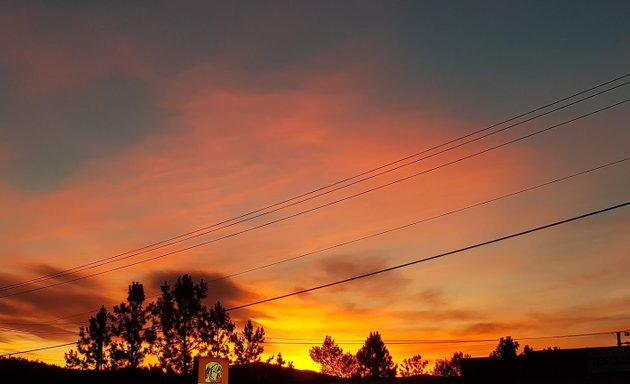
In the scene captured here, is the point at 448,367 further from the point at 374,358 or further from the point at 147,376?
the point at 147,376

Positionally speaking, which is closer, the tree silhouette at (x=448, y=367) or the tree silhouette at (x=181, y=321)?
the tree silhouette at (x=181, y=321)

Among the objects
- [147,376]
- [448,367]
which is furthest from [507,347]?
[147,376]

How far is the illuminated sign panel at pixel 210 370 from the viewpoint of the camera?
39.4m

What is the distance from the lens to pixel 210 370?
39.9 m

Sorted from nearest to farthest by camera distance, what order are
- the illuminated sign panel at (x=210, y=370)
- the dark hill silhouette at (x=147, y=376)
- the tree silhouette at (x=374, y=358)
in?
1. the illuminated sign panel at (x=210, y=370)
2. the dark hill silhouette at (x=147, y=376)
3. the tree silhouette at (x=374, y=358)

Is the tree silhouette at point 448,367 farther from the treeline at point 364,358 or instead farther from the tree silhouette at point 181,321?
the tree silhouette at point 181,321

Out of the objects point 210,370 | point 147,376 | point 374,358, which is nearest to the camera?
point 210,370

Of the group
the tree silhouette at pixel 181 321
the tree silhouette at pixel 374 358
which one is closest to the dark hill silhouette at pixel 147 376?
the tree silhouette at pixel 181 321

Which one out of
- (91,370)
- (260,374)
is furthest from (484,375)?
(91,370)

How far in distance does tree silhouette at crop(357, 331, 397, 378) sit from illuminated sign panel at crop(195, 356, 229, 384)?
108417 millimetres

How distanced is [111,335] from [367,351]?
85.9 metres

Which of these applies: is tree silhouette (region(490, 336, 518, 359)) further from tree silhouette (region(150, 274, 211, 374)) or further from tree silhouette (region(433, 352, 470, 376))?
tree silhouette (region(150, 274, 211, 374))

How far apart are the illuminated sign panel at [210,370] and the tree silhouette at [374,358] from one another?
108 meters

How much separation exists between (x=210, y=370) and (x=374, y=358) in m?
111
